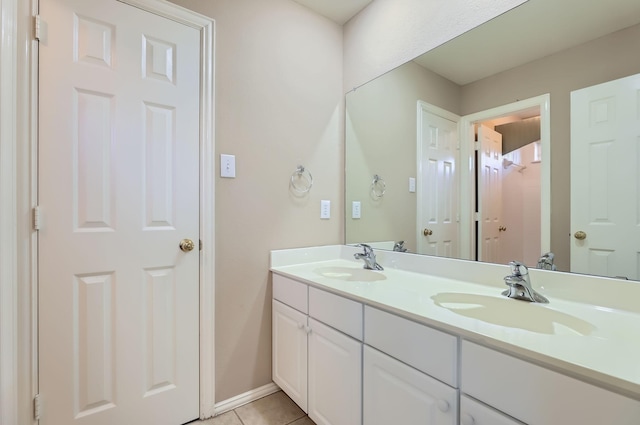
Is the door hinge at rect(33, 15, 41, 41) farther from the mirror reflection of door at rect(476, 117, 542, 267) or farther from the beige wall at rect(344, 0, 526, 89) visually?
the mirror reflection of door at rect(476, 117, 542, 267)

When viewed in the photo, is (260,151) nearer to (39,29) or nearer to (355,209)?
(355,209)

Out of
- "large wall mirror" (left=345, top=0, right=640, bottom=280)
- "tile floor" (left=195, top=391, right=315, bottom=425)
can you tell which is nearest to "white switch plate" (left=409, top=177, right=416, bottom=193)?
"large wall mirror" (left=345, top=0, right=640, bottom=280)

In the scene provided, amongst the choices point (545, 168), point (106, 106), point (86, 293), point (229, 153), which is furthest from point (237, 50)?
point (545, 168)

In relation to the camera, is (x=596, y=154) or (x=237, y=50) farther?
(x=237, y=50)

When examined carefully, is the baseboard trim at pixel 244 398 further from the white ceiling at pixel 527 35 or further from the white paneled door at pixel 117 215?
the white ceiling at pixel 527 35

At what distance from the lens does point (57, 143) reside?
114cm

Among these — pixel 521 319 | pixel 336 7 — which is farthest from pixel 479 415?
pixel 336 7

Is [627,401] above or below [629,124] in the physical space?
below

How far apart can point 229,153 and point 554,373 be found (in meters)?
1.51

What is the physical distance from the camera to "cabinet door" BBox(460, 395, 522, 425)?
2.25 feet

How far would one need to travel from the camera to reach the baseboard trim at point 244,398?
1496mm

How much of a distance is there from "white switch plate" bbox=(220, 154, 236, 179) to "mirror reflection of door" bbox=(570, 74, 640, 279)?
1.50 meters

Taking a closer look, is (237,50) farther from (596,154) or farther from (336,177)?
(596,154)

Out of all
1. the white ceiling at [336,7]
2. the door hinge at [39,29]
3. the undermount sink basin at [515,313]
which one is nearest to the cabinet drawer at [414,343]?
the undermount sink basin at [515,313]
